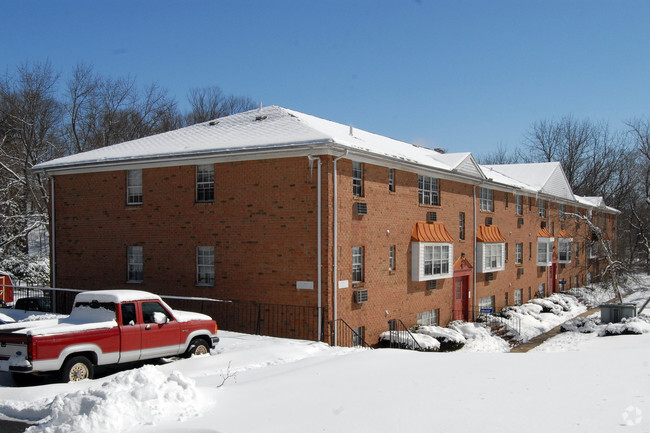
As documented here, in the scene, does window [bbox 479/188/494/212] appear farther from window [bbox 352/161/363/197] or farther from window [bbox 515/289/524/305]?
window [bbox 352/161/363/197]

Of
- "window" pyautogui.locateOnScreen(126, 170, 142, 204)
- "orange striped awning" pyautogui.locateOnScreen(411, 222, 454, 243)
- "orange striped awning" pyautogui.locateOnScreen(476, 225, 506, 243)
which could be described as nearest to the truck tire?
"window" pyautogui.locateOnScreen(126, 170, 142, 204)

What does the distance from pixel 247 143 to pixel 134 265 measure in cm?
683

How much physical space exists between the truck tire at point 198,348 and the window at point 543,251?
29195 millimetres

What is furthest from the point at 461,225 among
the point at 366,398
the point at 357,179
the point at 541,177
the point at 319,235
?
the point at 366,398

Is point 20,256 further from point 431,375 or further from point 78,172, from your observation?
Result: point 431,375

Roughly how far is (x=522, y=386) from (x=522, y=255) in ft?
90.6

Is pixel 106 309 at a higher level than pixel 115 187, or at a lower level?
lower

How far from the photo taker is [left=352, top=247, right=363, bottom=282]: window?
19.3 m

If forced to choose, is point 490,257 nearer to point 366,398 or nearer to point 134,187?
point 134,187

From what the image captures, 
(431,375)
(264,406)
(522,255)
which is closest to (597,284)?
(522,255)

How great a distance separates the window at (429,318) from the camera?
77.0ft

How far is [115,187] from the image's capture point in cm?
2233

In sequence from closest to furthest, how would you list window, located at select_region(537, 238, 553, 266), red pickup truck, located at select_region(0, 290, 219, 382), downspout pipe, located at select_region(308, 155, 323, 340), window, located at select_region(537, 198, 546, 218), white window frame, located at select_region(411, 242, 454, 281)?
red pickup truck, located at select_region(0, 290, 219, 382), downspout pipe, located at select_region(308, 155, 323, 340), white window frame, located at select_region(411, 242, 454, 281), window, located at select_region(537, 238, 553, 266), window, located at select_region(537, 198, 546, 218)

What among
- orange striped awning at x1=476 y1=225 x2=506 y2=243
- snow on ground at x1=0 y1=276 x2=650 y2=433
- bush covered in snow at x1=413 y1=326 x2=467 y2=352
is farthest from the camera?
orange striped awning at x1=476 y1=225 x2=506 y2=243
